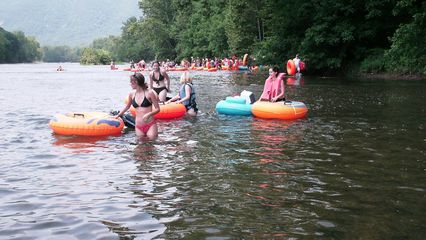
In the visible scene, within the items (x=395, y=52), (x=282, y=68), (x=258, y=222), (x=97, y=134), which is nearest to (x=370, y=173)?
(x=258, y=222)

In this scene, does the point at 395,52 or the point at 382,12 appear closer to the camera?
the point at 395,52

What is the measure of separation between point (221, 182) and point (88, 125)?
399cm

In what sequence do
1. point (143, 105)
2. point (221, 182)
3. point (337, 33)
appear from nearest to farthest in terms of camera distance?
point (221, 182)
point (143, 105)
point (337, 33)

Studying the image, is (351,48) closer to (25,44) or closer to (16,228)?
(16,228)

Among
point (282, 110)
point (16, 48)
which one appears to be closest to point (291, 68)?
point (282, 110)

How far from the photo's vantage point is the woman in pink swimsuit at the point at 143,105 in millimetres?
8734

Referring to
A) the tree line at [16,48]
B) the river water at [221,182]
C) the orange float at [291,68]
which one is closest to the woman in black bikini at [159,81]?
the river water at [221,182]

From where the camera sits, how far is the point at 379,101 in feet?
50.3

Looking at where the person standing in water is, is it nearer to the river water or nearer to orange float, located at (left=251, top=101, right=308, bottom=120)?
orange float, located at (left=251, top=101, right=308, bottom=120)

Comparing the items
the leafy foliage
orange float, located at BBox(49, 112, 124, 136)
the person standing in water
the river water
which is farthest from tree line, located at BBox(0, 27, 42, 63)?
the river water

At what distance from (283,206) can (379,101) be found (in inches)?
442

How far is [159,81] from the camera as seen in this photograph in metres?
12.8

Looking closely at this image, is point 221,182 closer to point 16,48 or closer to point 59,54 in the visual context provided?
point 16,48

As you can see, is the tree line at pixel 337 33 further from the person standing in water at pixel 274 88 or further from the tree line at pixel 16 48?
the tree line at pixel 16 48
